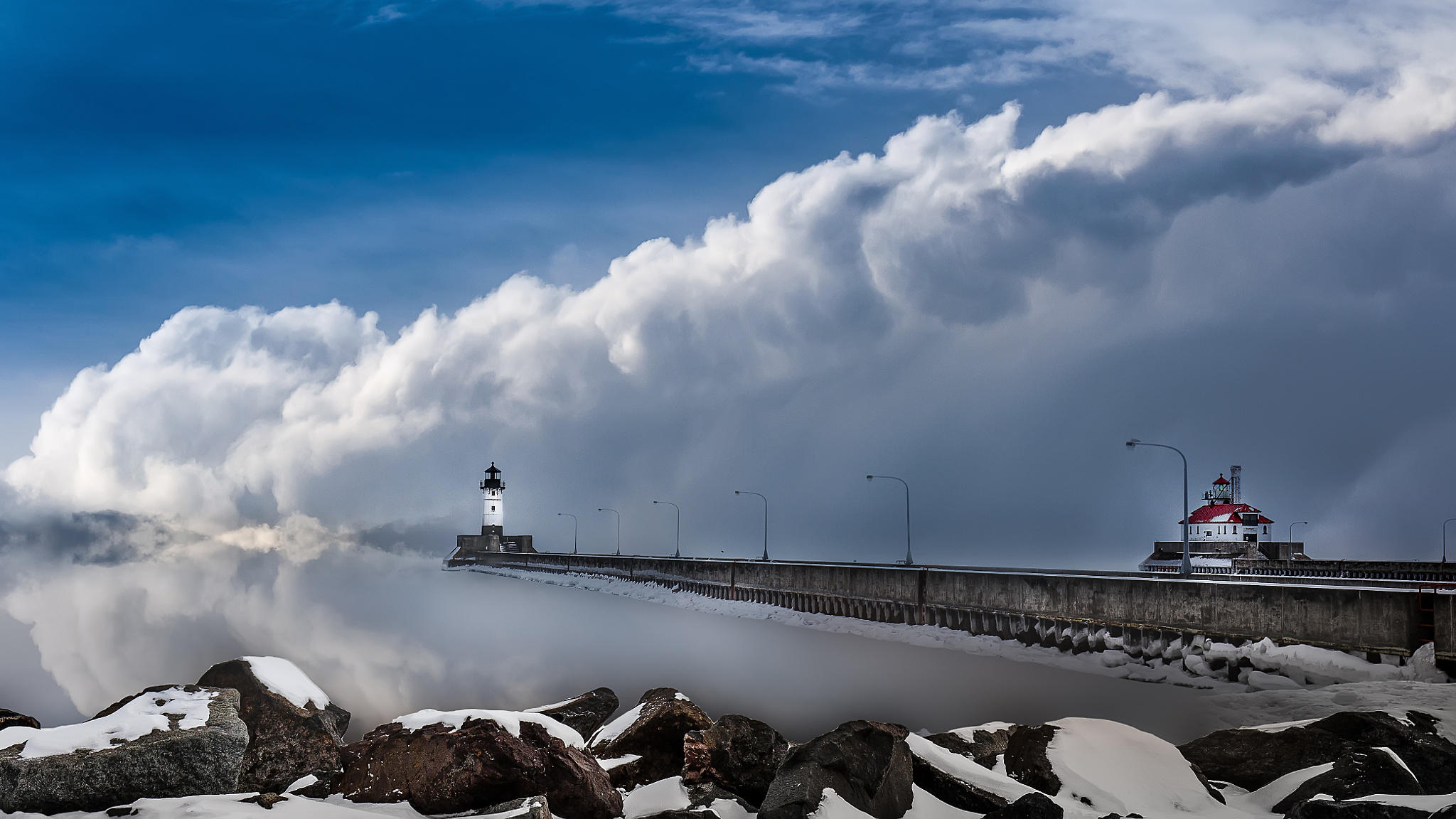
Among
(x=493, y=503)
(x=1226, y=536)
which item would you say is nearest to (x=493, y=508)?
(x=493, y=503)

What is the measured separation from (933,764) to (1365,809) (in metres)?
4.15

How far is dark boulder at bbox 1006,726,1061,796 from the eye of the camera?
11625mm

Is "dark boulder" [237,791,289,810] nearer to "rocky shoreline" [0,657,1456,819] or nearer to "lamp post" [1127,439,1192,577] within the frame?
"rocky shoreline" [0,657,1456,819]

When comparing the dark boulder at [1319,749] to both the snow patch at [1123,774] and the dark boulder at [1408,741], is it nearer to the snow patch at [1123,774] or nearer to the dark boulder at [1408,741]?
the dark boulder at [1408,741]

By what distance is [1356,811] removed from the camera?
28.9ft

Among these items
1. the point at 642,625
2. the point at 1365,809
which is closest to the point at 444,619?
the point at 642,625

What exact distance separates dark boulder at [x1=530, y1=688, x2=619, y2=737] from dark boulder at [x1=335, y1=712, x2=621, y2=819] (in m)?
5.18

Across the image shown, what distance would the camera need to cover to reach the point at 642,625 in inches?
2180

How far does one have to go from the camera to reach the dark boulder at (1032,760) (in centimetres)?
1162


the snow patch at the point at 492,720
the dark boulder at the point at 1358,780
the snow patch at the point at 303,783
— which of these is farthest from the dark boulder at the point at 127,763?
the dark boulder at the point at 1358,780

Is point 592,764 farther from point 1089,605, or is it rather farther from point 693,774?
point 1089,605

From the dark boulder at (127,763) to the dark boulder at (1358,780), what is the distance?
11.7 metres

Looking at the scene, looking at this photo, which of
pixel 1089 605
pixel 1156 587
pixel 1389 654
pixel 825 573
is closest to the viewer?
pixel 1389 654

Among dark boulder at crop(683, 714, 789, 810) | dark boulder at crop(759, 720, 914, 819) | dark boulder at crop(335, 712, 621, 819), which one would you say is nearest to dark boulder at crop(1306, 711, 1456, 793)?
dark boulder at crop(759, 720, 914, 819)
